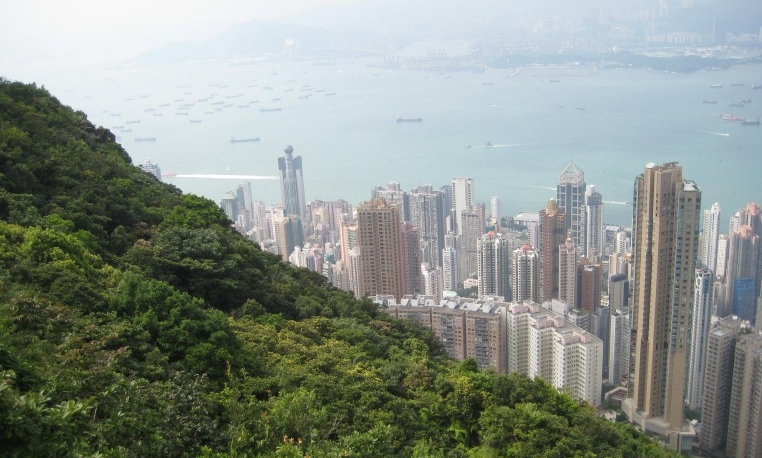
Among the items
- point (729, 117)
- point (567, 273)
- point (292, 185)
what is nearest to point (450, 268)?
point (567, 273)

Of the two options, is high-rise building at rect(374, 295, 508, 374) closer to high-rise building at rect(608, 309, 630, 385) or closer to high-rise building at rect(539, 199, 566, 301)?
high-rise building at rect(608, 309, 630, 385)

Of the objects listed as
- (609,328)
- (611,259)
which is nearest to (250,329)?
(609,328)

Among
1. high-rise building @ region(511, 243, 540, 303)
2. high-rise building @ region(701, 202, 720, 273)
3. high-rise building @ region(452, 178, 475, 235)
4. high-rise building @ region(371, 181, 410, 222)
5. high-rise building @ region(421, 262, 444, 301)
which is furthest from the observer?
high-rise building @ region(452, 178, 475, 235)

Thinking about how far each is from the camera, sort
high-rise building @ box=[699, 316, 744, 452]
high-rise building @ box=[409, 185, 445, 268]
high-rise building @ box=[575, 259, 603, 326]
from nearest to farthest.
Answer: high-rise building @ box=[699, 316, 744, 452]
high-rise building @ box=[575, 259, 603, 326]
high-rise building @ box=[409, 185, 445, 268]

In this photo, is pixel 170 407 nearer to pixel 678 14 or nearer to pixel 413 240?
pixel 413 240

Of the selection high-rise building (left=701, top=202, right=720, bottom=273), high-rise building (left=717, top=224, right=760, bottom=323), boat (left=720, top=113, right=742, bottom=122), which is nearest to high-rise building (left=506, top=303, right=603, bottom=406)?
high-rise building (left=717, top=224, right=760, bottom=323)

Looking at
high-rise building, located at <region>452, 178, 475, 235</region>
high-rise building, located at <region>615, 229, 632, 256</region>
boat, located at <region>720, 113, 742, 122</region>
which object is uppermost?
boat, located at <region>720, 113, 742, 122</region>

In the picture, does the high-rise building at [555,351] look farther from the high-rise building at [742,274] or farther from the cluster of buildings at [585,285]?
the high-rise building at [742,274]
